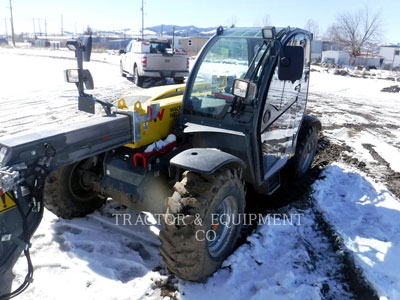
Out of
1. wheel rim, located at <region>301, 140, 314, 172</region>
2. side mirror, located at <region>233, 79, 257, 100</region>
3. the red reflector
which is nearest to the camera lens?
side mirror, located at <region>233, 79, 257, 100</region>

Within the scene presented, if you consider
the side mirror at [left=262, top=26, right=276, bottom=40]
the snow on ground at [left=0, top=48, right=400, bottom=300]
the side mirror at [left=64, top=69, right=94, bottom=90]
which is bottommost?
the snow on ground at [left=0, top=48, right=400, bottom=300]

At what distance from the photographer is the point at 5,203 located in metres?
2.36

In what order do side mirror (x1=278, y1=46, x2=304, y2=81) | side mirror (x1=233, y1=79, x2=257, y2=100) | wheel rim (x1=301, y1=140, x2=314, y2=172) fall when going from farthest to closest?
1. wheel rim (x1=301, y1=140, x2=314, y2=172)
2. side mirror (x1=278, y1=46, x2=304, y2=81)
3. side mirror (x1=233, y1=79, x2=257, y2=100)

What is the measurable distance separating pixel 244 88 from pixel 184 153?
0.84 metres

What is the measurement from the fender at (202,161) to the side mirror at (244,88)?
0.61 meters

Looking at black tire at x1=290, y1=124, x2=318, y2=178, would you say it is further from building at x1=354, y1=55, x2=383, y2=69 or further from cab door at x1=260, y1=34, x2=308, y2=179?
building at x1=354, y1=55, x2=383, y2=69

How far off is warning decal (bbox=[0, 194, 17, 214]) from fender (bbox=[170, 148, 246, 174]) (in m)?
1.25

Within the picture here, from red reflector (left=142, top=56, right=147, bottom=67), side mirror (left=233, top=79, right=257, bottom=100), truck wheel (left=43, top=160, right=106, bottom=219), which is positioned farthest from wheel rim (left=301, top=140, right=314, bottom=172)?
red reflector (left=142, top=56, right=147, bottom=67)

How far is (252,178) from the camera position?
Result: 3.83 meters

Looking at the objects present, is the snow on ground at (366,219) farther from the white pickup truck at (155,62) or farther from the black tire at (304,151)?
the white pickup truck at (155,62)

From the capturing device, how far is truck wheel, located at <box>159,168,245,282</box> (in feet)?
9.33

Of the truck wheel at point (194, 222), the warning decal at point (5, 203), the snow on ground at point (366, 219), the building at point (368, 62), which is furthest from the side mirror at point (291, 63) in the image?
the building at point (368, 62)

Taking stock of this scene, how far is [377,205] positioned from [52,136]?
168 inches

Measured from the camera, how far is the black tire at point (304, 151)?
527 centimetres
